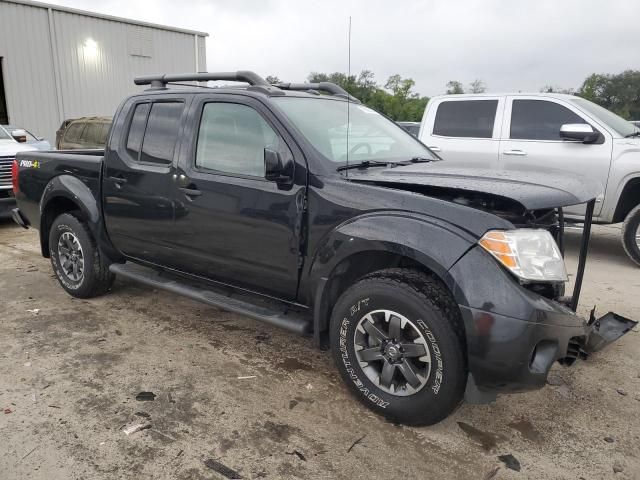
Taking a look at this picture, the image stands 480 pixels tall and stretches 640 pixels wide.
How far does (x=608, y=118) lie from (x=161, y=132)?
18.2ft

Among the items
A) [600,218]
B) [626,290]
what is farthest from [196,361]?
[600,218]

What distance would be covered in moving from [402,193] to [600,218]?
15.5 feet

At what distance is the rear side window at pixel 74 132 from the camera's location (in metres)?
12.3

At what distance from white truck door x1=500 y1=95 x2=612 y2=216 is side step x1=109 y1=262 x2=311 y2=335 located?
4.16 metres

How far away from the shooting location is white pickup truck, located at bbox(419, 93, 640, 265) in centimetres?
611

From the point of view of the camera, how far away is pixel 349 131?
12.1ft

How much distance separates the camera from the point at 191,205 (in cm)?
367

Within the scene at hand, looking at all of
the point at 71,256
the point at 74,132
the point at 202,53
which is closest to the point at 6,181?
the point at 74,132

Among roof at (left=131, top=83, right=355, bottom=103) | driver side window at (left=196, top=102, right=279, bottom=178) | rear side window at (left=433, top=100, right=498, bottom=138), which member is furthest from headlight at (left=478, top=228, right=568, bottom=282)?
rear side window at (left=433, top=100, right=498, bottom=138)

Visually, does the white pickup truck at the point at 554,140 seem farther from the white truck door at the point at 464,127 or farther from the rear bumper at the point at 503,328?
the rear bumper at the point at 503,328

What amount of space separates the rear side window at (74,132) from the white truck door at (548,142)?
31.8ft

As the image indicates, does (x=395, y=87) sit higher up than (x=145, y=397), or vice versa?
(x=395, y=87)

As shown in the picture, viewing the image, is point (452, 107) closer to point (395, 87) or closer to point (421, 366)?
point (421, 366)

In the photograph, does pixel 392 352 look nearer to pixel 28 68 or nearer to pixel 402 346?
pixel 402 346
